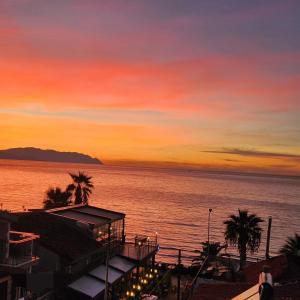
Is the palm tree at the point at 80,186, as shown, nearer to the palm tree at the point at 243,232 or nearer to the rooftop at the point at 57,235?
the palm tree at the point at 243,232

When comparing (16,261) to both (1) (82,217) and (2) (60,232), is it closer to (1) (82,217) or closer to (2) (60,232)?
(2) (60,232)

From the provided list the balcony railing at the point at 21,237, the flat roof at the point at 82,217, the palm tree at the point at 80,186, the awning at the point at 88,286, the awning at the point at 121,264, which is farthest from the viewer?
the palm tree at the point at 80,186

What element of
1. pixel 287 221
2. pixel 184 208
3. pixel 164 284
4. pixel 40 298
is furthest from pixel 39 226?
pixel 184 208

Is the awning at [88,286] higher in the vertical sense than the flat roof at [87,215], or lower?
lower

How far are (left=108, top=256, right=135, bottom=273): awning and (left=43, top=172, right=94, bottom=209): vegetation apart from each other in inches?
748

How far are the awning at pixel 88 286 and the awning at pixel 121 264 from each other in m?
4.04

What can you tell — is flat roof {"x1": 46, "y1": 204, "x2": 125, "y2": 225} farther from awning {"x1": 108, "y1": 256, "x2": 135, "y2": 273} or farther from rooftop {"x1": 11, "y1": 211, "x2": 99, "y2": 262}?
awning {"x1": 108, "y1": 256, "x2": 135, "y2": 273}

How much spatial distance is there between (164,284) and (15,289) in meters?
21.5

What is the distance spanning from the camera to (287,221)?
129125mm

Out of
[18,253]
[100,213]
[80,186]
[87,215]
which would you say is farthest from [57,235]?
[80,186]

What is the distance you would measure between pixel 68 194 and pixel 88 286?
28.9 m

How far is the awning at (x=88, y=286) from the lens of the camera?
29766 millimetres

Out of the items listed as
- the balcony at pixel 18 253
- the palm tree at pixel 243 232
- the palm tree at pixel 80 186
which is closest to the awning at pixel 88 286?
the balcony at pixel 18 253

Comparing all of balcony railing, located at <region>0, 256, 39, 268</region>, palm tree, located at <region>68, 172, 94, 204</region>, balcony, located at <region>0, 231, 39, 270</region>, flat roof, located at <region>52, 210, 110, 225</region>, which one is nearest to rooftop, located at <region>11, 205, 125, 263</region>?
flat roof, located at <region>52, 210, 110, 225</region>
